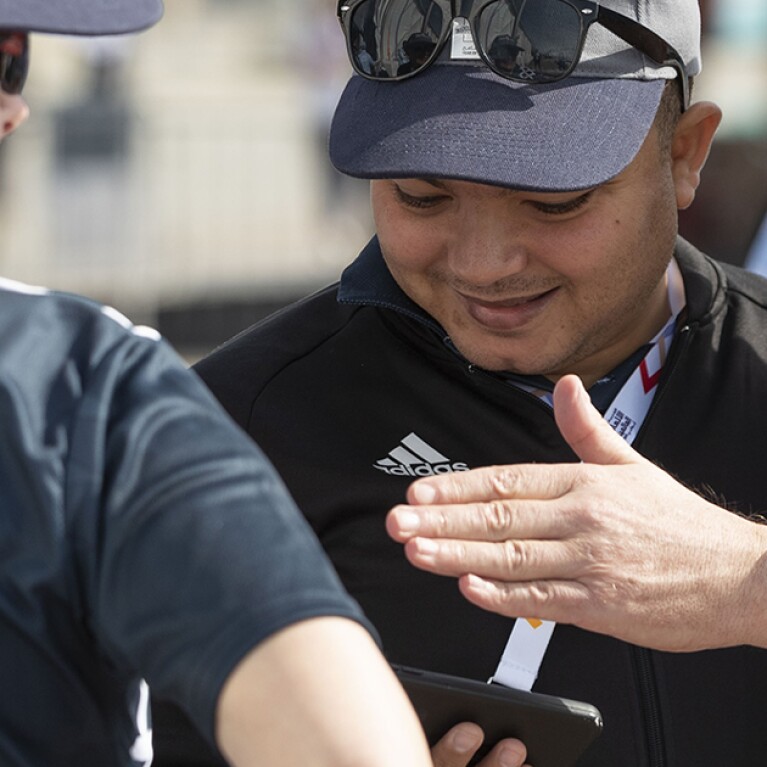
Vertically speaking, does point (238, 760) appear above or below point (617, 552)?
above

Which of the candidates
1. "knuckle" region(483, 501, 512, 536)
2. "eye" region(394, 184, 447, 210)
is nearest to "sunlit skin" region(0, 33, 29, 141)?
"knuckle" region(483, 501, 512, 536)

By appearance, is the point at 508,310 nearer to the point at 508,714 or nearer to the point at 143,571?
the point at 508,714

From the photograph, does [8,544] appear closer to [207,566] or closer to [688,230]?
[207,566]

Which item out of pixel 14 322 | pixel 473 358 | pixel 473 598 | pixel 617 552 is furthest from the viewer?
pixel 473 358

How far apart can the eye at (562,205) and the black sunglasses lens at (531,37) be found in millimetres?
175

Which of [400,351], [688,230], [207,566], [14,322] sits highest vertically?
[14,322]

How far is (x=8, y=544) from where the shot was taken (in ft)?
4.06

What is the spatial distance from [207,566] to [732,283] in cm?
157

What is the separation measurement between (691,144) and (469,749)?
1036mm

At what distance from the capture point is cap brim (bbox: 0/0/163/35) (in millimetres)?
1263

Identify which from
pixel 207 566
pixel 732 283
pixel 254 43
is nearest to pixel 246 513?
pixel 207 566

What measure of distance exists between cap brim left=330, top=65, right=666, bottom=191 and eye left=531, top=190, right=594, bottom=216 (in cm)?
8

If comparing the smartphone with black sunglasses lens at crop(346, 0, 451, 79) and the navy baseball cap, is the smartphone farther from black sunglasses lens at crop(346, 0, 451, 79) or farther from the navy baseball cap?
black sunglasses lens at crop(346, 0, 451, 79)

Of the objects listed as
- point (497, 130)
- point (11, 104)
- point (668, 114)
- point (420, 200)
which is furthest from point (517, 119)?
point (11, 104)
